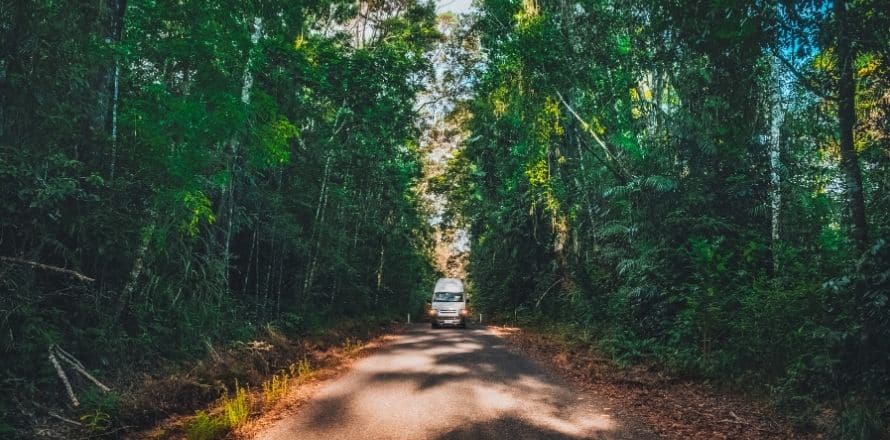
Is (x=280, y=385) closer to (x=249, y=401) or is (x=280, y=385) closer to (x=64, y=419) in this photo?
(x=249, y=401)

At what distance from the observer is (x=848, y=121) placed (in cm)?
659

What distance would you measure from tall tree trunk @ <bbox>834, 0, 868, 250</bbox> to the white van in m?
16.7

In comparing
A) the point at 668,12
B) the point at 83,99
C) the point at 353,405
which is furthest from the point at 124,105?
the point at 668,12

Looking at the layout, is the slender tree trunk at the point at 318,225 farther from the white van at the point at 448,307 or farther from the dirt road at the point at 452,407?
the dirt road at the point at 452,407

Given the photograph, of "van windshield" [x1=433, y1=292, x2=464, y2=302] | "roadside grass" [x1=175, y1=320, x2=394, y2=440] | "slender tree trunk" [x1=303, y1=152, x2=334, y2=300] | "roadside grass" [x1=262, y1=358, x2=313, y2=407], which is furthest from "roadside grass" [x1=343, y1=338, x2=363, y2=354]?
"van windshield" [x1=433, y1=292, x2=464, y2=302]

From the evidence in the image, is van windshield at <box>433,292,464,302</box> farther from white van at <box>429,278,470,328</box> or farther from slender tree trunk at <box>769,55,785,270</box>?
slender tree trunk at <box>769,55,785,270</box>

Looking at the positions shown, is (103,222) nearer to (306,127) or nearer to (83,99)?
(83,99)

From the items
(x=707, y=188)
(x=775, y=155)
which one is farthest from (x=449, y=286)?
(x=775, y=155)

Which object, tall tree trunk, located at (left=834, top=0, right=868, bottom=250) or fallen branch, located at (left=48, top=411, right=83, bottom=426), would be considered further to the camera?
tall tree trunk, located at (left=834, top=0, right=868, bottom=250)

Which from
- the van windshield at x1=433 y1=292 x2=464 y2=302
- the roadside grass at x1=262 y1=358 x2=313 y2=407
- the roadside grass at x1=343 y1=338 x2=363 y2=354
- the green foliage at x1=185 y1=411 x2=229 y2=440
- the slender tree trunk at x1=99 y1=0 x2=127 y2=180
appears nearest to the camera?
the green foliage at x1=185 y1=411 x2=229 y2=440

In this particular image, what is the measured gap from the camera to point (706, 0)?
762 centimetres

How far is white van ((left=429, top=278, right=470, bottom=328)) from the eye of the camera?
2209 cm

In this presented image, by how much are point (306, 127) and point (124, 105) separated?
1074 cm

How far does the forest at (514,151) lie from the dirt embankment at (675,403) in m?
0.43
